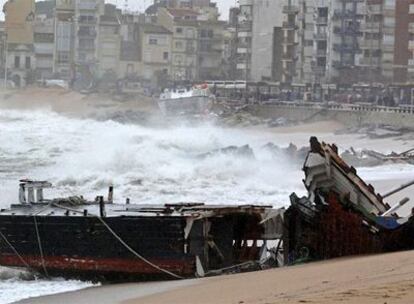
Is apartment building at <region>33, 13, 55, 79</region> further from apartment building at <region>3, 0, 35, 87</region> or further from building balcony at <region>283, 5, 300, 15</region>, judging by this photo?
building balcony at <region>283, 5, 300, 15</region>

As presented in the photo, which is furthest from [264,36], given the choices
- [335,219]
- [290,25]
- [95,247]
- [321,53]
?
[335,219]

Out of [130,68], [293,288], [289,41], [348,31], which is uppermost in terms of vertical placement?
[348,31]

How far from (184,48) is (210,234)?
116m

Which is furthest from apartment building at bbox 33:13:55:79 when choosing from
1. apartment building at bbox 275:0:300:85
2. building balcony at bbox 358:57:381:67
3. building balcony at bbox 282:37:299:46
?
building balcony at bbox 358:57:381:67

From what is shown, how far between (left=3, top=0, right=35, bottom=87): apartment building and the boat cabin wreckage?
4860 inches

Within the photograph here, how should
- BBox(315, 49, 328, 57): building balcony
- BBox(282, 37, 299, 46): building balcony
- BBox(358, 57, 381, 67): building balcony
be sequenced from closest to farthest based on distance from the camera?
BBox(358, 57, 381, 67): building balcony, BBox(315, 49, 328, 57): building balcony, BBox(282, 37, 299, 46): building balcony

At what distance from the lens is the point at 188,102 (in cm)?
9094

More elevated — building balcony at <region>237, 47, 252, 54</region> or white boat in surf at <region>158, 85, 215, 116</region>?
building balcony at <region>237, 47, 252, 54</region>

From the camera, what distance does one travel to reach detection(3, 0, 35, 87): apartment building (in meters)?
142

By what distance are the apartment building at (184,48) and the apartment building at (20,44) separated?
19.3 meters

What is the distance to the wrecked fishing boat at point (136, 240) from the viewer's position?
17.5 metres

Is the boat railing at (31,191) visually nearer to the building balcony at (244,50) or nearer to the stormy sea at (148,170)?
the stormy sea at (148,170)

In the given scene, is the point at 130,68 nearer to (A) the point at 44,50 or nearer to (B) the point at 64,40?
(B) the point at 64,40

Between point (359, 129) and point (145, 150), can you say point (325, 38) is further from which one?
point (145, 150)
